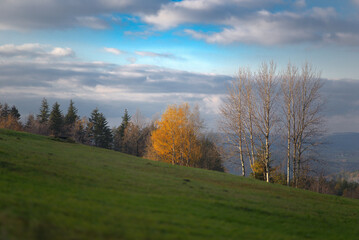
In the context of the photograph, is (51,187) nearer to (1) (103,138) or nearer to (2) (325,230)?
(2) (325,230)

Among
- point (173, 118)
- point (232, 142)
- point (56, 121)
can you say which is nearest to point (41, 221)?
point (232, 142)

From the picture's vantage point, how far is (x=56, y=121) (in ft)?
292

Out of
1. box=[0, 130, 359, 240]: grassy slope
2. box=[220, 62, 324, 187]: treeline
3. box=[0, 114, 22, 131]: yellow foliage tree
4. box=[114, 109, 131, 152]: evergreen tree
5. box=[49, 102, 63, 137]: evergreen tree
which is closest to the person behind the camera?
box=[0, 130, 359, 240]: grassy slope

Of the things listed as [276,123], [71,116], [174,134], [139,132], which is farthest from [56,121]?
[276,123]

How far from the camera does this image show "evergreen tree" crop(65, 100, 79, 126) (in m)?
96.9

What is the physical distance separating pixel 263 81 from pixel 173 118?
21058 millimetres

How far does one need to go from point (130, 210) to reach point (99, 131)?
8598cm

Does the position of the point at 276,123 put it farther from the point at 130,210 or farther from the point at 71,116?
the point at 71,116

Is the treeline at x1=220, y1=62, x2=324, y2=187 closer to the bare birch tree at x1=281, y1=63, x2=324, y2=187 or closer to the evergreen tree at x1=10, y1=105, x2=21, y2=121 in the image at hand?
the bare birch tree at x1=281, y1=63, x2=324, y2=187

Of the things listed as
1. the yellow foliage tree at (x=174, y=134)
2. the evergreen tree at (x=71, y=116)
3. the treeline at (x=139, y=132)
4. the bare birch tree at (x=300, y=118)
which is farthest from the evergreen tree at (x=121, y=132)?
the bare birch tree at (x=300, y=118)

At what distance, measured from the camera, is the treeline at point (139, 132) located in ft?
187

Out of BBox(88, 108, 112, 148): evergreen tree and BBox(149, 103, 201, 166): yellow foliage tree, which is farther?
BBox(88, 108, 112, 148): evergreen tree

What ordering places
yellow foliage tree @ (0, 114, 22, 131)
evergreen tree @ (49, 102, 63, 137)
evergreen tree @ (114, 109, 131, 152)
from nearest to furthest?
yellow foliage tree @ (0, 114, 22, 131) < evergreen tree @ (49, 102, 63, 137) < evergreen tree @ (114, 109, 131, 152)

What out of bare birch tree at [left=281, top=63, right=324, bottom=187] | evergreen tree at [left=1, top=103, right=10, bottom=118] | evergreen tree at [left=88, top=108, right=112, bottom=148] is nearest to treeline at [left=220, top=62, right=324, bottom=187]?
bare birch tree at [left=281, top=63, right=324, bottom=187]
